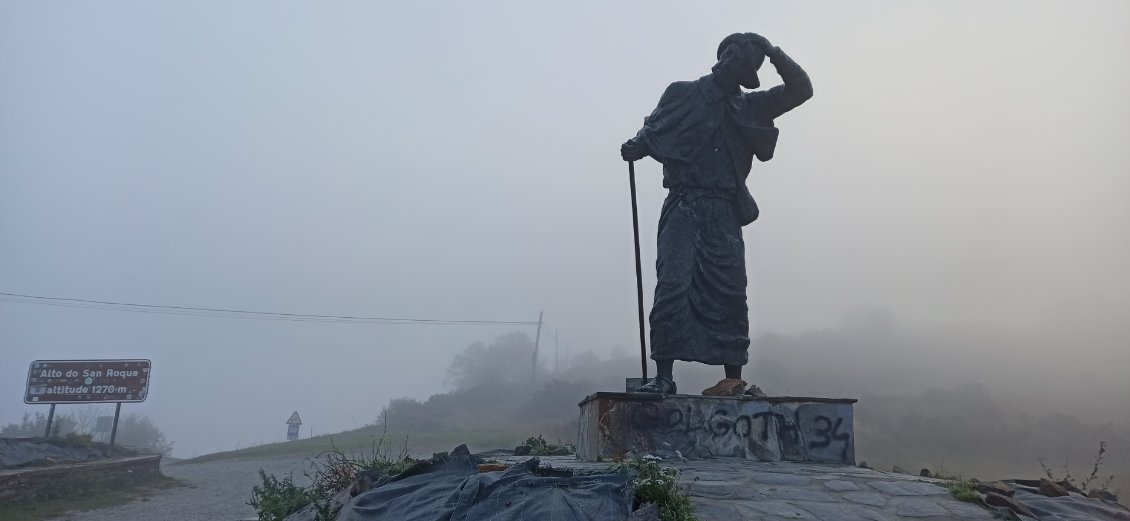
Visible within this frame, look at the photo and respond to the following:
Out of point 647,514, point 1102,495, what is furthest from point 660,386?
point 1102,495

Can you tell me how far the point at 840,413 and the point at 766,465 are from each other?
952 millimetres

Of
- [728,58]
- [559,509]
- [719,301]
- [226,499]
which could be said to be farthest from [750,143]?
[226,499]

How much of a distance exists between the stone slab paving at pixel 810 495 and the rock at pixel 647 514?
37 centimetres

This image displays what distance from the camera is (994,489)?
17.0 feet

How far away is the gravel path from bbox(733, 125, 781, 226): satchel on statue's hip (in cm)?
829

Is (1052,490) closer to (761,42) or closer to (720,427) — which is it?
(720,427)

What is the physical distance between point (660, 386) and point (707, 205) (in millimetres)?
1857

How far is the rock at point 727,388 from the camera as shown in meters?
6.67

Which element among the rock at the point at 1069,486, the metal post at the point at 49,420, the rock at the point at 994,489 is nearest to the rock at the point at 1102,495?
the rock at the point at 1069,486

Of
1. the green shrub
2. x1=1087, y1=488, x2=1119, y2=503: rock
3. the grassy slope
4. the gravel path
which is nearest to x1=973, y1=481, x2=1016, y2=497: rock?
x1=1087, y1=488, x2=1119, y2=503: rock

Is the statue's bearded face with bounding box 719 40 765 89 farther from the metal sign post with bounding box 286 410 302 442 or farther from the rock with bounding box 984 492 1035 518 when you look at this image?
the metal sign post with bounding box 286 410 302 442

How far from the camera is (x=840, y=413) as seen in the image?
20.7 feet

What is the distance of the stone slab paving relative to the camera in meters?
4.50

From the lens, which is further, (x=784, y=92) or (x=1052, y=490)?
(x=784, y=92)
